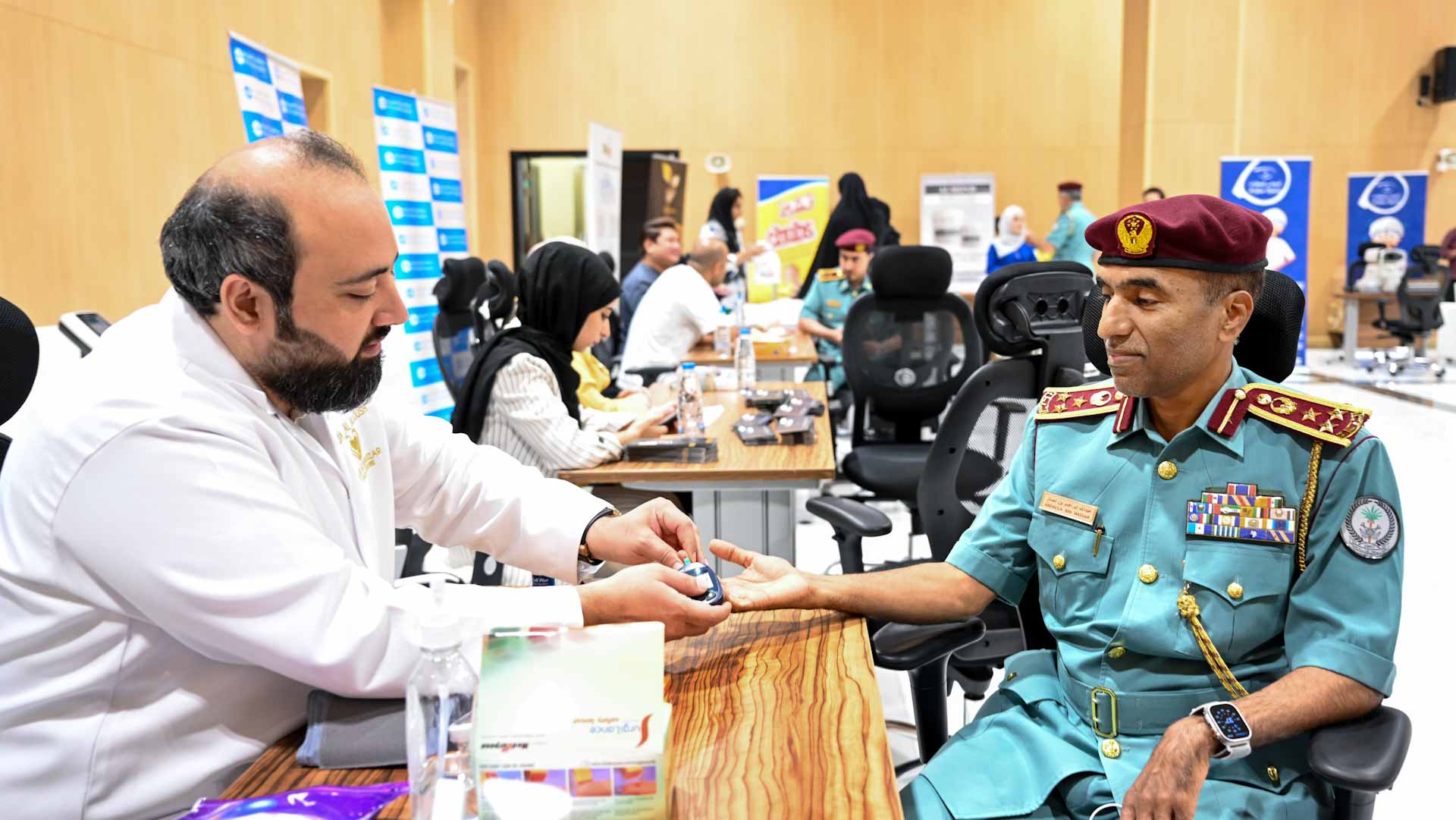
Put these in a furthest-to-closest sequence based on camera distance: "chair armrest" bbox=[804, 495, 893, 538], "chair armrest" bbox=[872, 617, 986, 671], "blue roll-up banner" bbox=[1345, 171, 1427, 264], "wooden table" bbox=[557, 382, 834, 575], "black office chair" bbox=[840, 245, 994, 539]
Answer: "blue roll-up banner" bbox=[1345, 171, 1427, 264]
"black office chair" bbox=[840, 245, 994, 539]
"wooden table" bbox=[557, 382, 834, 575]
"chair armrest" bbox=[804, 495, 893, 538]
"chair armrest" bbox=[872, 617, 986, 671]

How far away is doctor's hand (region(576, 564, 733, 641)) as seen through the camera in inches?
55.6

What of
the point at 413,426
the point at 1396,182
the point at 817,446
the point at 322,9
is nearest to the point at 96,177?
the point at 322,9

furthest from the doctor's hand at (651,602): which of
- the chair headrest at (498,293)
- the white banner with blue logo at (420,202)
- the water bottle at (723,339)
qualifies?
the white banner with blue logo at (420,202)

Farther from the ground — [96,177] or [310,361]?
[96,177]

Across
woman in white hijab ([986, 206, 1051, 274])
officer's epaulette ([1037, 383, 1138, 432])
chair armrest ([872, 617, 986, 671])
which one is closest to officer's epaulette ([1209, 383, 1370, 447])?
officer's epaulette ([1037, 383, 1138, 432])

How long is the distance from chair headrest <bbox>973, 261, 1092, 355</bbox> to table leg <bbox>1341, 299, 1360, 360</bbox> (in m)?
10.3

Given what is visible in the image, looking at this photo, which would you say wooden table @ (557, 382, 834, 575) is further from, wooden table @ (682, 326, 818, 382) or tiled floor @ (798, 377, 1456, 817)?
wooden table @ (682, 326, 818, 382)

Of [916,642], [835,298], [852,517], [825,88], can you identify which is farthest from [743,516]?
[825,88]

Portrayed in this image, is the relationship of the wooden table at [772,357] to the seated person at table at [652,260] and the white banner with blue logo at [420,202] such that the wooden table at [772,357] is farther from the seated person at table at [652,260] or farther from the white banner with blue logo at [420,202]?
the white banner with blue logo at [420,202]

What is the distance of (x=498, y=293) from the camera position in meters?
4.49

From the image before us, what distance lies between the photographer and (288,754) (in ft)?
4.13

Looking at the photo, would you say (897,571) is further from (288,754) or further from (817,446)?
(817,446)

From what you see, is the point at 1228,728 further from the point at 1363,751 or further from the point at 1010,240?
the point at 1010,240

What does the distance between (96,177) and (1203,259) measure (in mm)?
5345
